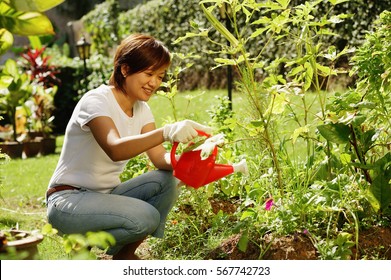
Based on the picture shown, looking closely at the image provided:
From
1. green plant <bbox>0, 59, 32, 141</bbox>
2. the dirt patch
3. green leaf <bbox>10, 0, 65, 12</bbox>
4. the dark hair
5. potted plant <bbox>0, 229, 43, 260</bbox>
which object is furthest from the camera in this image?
green plant <bbox>0, 59, 32, 141</bbox>

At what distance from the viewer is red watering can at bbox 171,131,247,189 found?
2785 millimetres

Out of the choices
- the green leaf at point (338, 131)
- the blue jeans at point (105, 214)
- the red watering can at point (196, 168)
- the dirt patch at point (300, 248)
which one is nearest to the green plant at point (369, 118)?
the green leaf at point (338, 131)

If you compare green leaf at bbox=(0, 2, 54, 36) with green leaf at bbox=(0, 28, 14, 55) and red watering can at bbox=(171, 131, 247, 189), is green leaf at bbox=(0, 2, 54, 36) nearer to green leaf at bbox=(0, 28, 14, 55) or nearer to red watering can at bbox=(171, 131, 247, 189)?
green leaf at bbox=(0, 28, 14, 55)

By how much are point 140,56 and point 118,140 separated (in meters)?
0.39

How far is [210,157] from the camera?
9.20 feet

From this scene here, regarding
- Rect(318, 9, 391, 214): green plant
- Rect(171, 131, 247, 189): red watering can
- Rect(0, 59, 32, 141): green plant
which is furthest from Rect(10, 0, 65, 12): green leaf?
Rect(0, 59, 32, 141): green plant

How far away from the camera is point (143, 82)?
292cm

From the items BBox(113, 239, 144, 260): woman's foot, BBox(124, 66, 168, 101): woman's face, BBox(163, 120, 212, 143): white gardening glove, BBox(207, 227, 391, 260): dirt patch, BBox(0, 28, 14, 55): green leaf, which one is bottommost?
BBox(113, 239, 144, 260): woman's foot

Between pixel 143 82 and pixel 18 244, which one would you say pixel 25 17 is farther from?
pixel 143 82

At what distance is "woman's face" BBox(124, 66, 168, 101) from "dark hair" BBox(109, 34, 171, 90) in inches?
0.7

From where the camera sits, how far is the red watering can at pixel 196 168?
9.14 feet

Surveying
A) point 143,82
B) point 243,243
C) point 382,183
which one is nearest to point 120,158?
point 143,82

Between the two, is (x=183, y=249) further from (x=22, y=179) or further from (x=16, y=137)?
(x=16, y=137)
